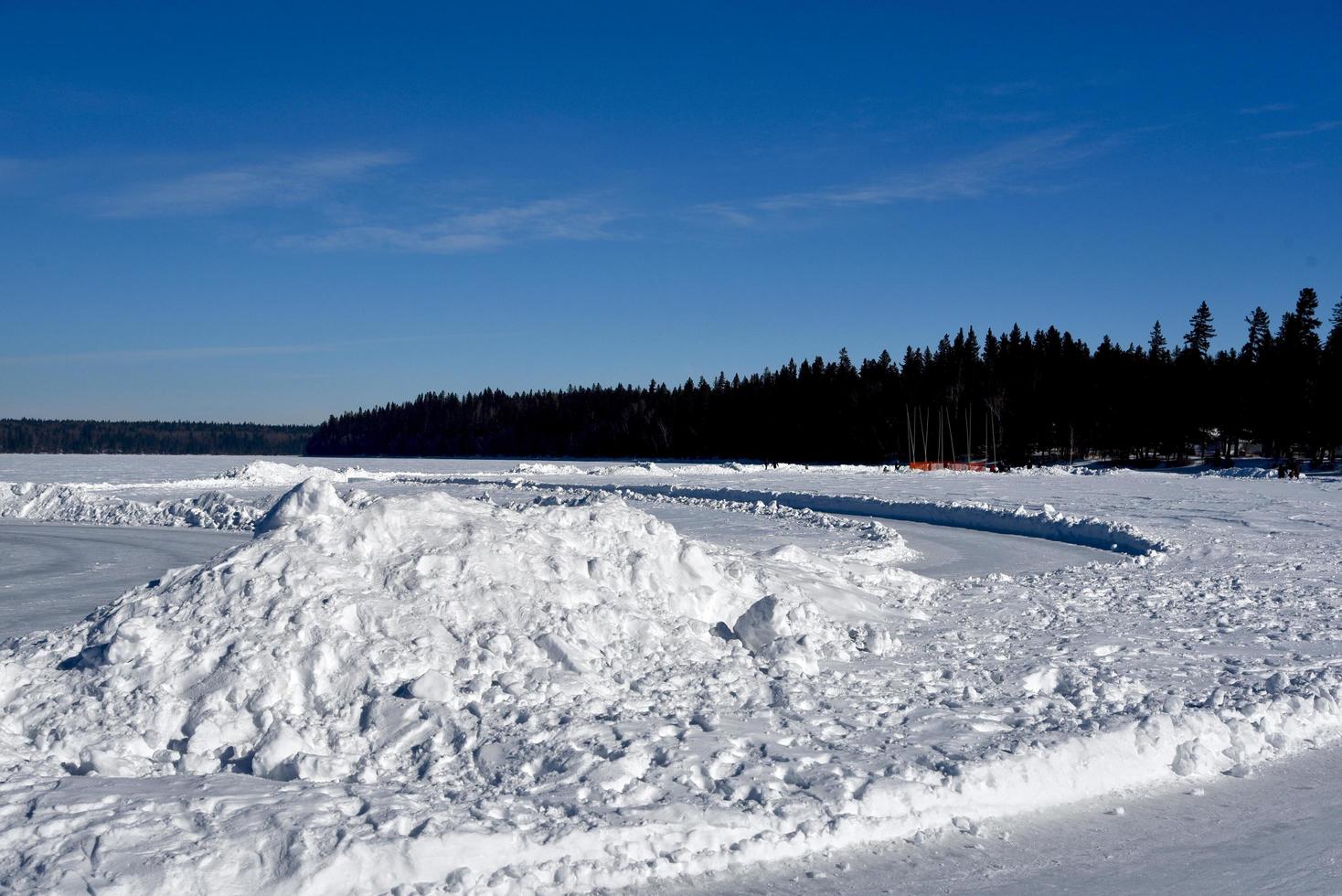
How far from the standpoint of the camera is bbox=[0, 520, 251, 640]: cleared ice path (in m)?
12.5

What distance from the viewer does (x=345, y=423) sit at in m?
172

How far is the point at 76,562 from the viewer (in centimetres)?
1762

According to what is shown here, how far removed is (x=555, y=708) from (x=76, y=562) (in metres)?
14.4

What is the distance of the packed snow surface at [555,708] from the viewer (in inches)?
201

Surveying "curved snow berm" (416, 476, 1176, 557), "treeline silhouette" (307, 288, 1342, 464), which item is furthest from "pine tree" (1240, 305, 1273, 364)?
"curved snow berm" (416, 476, 1176, 557)

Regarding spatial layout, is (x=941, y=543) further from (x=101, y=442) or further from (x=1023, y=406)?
(x=101, y=442)

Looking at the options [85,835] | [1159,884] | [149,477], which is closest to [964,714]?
[1159,884]

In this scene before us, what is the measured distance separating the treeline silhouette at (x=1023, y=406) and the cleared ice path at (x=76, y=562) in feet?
192

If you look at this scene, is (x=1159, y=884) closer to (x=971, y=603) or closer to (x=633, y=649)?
(x=633, y=649)

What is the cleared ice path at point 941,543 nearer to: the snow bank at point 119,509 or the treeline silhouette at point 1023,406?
the snow bank at point 119,509

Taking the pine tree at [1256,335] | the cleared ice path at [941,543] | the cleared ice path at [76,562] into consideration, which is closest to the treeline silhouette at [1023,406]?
the pine tree at [1256,335]

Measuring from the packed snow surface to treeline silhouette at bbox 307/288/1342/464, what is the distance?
197 feet

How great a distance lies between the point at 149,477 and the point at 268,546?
52.0m

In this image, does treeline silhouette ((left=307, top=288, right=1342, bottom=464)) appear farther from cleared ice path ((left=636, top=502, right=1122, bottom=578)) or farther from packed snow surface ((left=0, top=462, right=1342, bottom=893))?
packed snow surface ((left=0, top=462, right=1342, bottom=893))
